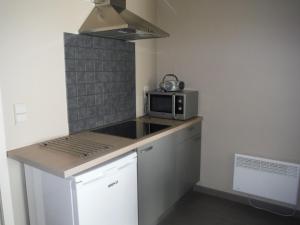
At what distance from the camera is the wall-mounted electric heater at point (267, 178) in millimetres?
2318

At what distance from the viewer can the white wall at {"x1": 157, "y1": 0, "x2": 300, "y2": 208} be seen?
2.28 metres

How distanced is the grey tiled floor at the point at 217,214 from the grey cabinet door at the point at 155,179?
220 millimetres

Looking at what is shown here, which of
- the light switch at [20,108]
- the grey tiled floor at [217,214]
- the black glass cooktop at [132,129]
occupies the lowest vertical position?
the grey tiled floor at [217,214]

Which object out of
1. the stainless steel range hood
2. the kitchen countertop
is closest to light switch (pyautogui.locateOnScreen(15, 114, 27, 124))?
the kitchen countertop

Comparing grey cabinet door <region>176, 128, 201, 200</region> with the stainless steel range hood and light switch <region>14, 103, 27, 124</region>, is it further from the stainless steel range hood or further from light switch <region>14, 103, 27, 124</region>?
light switch <region>14, 103, 27, 124</region>

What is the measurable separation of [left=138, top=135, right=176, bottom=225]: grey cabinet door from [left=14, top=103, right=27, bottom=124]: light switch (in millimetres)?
839

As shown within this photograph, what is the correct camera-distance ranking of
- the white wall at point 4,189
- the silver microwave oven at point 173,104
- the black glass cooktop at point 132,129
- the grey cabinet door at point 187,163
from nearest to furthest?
the white wall at point 4,189 → the black glass cooktop at point 132,129 → the grey cabinet door at point 187,163 → the silver microwave oven at point 173,104

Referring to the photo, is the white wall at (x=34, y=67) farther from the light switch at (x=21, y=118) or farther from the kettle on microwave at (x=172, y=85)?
the kettle on microwave at (x=172, y=85)

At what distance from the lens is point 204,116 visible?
2.80 meters

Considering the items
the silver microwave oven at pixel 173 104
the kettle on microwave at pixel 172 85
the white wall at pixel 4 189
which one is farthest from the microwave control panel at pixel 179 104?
the white wall at pixel 4 189

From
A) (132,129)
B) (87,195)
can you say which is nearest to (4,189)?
(87,195)

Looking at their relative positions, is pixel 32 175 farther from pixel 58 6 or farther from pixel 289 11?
pixel 289 11

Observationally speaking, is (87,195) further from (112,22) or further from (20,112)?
(112,22)

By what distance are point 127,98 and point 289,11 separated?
172cm
